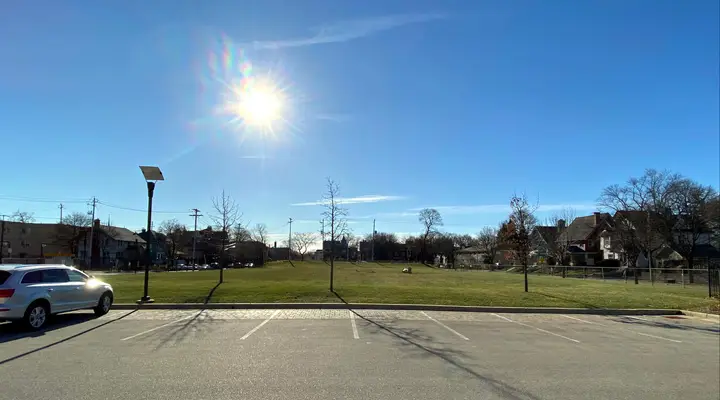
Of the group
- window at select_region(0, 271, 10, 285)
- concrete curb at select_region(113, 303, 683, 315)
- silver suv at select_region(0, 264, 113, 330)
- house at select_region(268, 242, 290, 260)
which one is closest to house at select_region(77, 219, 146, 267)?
house at select_region(268, 242, 290, 260)

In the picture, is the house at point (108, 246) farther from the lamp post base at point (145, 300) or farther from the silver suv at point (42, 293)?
the silver suv at point (42, 293)

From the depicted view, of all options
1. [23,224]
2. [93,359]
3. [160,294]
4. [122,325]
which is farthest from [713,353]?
[23,224]

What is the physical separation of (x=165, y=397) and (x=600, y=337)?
9.92 m

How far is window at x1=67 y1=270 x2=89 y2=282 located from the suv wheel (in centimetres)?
144

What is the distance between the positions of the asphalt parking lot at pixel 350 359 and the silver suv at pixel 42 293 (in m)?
0.44

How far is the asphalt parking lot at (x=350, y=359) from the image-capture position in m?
6.36

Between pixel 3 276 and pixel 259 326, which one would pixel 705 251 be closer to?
pixel 259 326

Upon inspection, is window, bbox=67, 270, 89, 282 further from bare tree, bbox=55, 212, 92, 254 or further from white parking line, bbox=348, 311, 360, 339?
bare tree, bbox=55, 212, 92, 254

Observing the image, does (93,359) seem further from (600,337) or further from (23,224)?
(23,224)

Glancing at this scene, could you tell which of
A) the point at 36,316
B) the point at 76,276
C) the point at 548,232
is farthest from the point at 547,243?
the point at 36,316

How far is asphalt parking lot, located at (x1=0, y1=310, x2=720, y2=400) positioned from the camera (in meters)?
6.36

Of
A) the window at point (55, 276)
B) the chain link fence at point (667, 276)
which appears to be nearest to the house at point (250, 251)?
the chain link fence at point (667, 276)

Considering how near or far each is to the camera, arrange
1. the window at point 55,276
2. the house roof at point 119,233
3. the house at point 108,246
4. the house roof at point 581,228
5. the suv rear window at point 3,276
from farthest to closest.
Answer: the house roof at point 119,233, the house at point 108,246, the house roof at point 581,228, the window at point 55,276, the suv rear window at point 3,276

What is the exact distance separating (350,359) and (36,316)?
26.9 ft
